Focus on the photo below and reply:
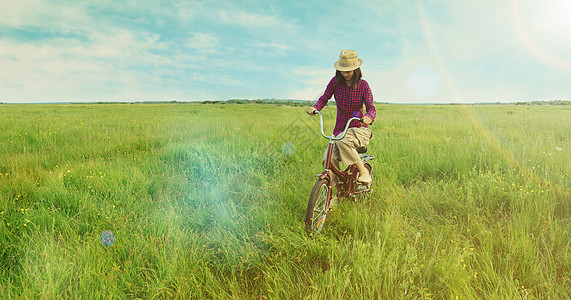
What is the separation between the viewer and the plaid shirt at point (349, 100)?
11.9ft

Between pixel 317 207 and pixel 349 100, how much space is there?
57.5 inches

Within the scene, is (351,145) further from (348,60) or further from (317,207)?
(348,60)

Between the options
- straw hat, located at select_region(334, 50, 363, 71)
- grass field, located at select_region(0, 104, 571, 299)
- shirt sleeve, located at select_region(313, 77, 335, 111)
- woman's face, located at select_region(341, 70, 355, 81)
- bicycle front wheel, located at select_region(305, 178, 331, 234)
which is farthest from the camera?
shirt sleeve, located at select_region(313, 77, 335, 111)

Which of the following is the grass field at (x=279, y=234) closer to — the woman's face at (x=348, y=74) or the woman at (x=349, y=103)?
the woman at (x=349, y=103)

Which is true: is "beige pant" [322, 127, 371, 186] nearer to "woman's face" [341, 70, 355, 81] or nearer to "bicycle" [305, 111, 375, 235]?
"bicycle" [305, 111, 375, 235]

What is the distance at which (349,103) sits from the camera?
146 inches

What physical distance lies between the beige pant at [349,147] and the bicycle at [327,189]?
0.44 ft

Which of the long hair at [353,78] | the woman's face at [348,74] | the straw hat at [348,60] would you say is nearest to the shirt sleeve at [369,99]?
the long hair at [353,78]

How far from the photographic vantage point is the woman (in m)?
3.41

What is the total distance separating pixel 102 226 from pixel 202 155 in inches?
115

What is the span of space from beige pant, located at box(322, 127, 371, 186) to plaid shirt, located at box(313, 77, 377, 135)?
0.19m

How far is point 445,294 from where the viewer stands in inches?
83.5

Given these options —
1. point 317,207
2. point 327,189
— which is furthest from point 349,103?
point 317,207

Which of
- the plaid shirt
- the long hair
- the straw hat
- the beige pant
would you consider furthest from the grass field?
the straw hat
